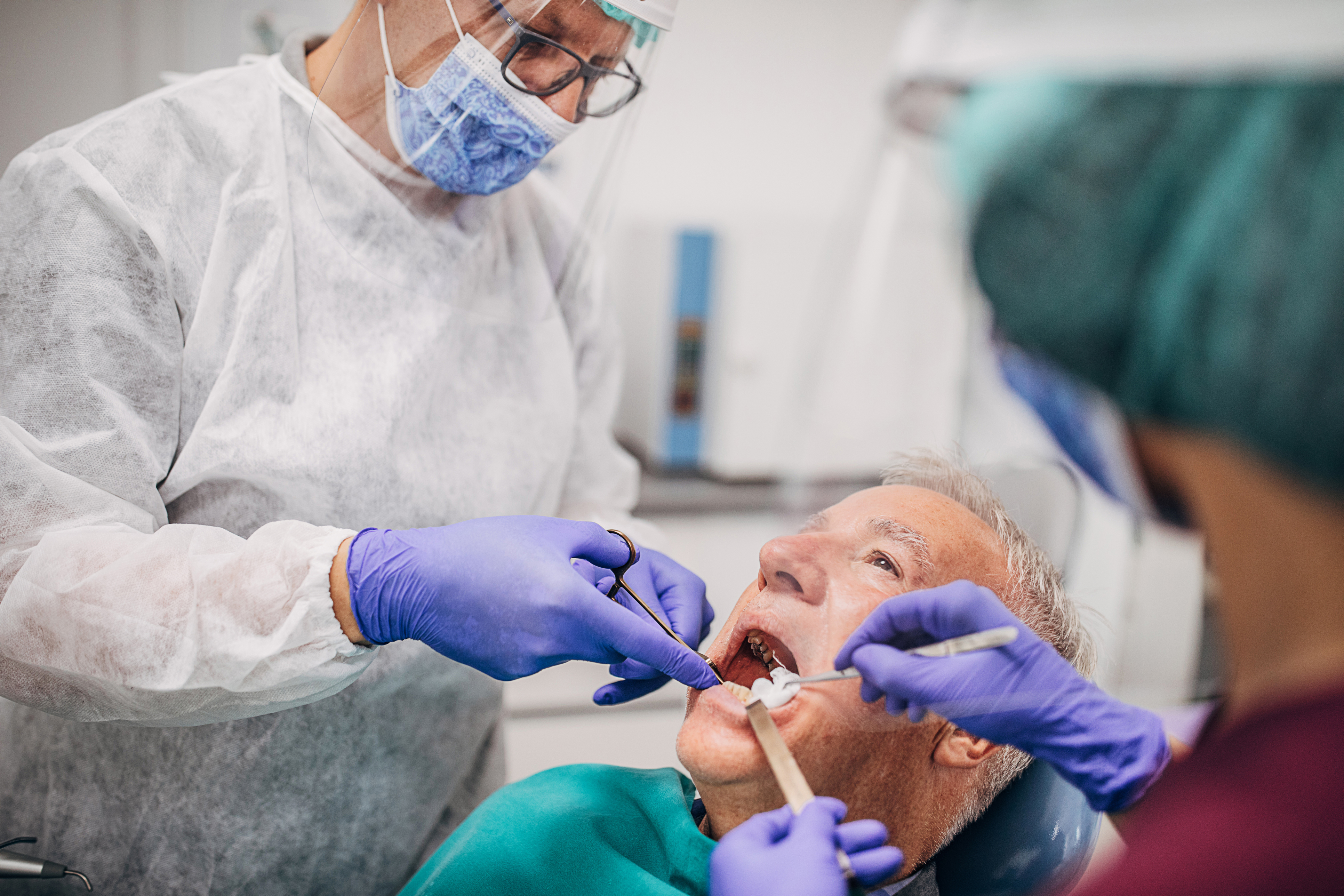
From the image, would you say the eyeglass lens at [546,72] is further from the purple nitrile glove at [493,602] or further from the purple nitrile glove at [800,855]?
the purple nitrile glove at [800,855]

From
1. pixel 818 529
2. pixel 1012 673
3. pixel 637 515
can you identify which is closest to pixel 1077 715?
pixel 1012 673

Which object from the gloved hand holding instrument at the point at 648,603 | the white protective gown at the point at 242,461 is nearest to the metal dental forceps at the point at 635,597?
the gloved hand holding instrument at the point at 648,603

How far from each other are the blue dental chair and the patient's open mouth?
14.5 inches

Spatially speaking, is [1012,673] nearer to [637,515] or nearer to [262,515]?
[262,515]

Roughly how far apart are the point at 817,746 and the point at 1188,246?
767 millimetres

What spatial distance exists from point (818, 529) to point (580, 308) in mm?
598

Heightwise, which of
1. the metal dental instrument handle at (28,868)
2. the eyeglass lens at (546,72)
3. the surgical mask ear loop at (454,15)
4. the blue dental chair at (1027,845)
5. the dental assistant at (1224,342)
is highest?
the surgical mask ear loop at (454,15)

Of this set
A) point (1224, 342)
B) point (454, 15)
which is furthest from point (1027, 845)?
point (454, 15)

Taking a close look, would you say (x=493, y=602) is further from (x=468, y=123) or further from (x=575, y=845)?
(x=468, y=123)

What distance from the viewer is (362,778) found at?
1.23 m

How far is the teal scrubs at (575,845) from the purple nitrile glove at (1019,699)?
1.27ft

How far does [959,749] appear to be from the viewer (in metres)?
1.17

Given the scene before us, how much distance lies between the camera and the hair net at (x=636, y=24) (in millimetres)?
1021

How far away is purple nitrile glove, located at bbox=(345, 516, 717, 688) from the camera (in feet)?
3.19
